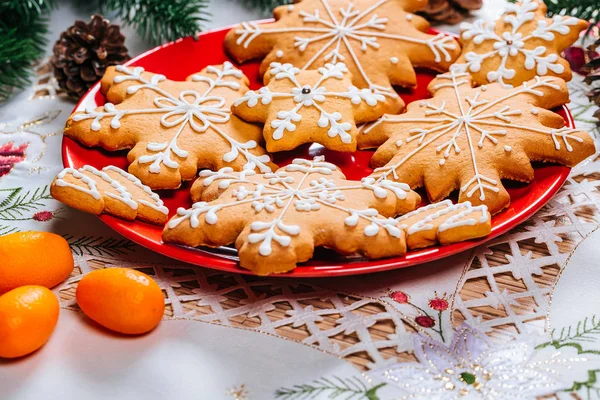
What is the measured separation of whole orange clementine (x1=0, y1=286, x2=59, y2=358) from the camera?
1.14 m

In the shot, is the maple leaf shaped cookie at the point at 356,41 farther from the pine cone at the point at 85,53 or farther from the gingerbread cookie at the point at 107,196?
the gingerbread cookie at the point at 107,196

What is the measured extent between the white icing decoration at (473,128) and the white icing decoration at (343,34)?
0.76ft

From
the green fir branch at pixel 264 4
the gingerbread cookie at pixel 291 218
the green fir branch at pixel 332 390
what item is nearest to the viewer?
the green fir branch at pixel 332 390

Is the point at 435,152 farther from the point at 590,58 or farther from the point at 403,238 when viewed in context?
the point at 590,58

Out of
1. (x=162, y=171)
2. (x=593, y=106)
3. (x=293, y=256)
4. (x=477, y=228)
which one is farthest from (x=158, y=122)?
(x=593, y=106)

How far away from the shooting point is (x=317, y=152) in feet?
5.29

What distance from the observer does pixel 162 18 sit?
195 centimetres

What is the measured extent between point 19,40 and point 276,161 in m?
0.95

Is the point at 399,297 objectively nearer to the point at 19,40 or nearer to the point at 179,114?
the point at 179,114

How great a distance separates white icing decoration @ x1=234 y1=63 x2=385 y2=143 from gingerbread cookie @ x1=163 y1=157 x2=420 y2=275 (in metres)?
0.13

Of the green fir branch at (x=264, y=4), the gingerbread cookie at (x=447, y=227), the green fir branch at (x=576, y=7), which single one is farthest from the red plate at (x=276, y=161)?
the green fir branch at (x=576, y=7)

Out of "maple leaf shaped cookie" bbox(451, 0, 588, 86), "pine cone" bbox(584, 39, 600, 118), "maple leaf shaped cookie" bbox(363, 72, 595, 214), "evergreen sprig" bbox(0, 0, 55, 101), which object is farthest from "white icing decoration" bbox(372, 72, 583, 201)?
"evergreen sprig" bbox(0, 0, 55, 101)

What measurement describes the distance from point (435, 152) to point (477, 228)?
0.25 metres

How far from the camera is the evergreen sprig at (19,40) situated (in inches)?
74.3
